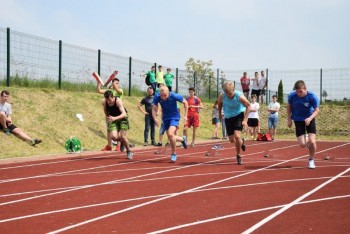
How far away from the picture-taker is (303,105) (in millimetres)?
10641

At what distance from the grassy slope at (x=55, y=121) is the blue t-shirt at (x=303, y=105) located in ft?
23.4

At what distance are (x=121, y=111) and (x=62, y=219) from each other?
6618 mm

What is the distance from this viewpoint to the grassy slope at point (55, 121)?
49.6 ft

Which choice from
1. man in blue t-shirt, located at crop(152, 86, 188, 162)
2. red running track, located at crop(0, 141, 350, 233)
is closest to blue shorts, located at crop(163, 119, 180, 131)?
man in blue t-shirt, located at crop(152, 86, 188, 162)

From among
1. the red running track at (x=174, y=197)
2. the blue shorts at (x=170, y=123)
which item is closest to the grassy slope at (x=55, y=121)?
the red running track at (x=174, y=197)

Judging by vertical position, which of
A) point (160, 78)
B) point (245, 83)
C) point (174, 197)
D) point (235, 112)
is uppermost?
point (245, 83)

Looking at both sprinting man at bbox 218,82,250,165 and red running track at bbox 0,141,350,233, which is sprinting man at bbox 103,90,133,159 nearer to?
red running track at bbox 0,141,350,233

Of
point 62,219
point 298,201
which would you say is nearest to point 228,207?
point 298,201

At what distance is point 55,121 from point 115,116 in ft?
20.2

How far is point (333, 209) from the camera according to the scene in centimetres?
639

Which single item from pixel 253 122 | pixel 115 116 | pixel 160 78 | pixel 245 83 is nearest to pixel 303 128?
pixel 115 116

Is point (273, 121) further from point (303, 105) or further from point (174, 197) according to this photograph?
point (174, 197)

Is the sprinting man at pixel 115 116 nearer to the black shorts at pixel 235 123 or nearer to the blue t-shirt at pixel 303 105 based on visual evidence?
the black shorts at pixel 235 123

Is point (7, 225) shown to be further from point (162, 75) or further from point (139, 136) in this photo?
point (162, 75)
